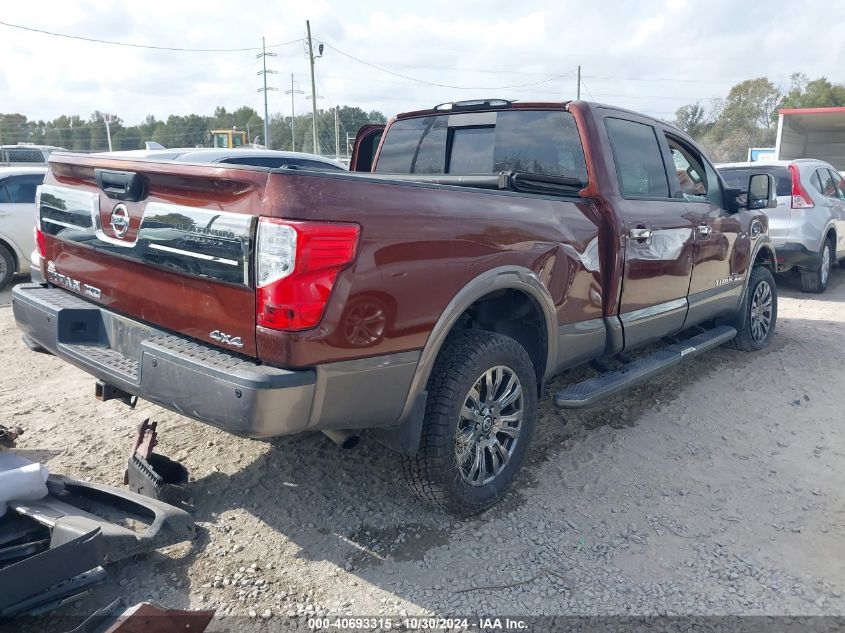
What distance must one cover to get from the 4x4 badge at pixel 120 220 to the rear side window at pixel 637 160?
269 cm

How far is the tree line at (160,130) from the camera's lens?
66125 millimetres

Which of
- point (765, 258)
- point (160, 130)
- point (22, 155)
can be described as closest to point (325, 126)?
point (160, 130)

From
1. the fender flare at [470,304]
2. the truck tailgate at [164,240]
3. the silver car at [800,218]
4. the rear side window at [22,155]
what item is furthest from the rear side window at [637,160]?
the rear side window at [22,155]

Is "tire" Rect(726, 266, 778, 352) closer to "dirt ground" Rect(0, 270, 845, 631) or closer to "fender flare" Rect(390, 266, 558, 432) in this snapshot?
"dirt ground" Rect(0, 270, 845, 631)

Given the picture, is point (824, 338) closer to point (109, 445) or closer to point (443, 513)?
point (443, 513)

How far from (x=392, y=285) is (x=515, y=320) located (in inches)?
46.9

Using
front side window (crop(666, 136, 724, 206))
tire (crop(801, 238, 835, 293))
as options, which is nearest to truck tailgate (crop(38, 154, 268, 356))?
front side window (crop(666, 136, 724, 206))

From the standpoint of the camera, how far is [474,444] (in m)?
3.07

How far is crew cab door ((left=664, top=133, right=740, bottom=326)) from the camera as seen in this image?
4.71 metres

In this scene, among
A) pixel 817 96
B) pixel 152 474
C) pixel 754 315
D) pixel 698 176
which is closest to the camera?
pixel 152 474

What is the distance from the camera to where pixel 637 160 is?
4.22 metres

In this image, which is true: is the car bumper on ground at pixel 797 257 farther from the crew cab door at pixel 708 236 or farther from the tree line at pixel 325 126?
the tree line at pixel 325 126

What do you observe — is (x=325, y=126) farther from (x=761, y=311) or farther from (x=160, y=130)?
(x=761, y=311)

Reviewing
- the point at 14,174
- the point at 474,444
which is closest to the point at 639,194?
the point at 474,444
